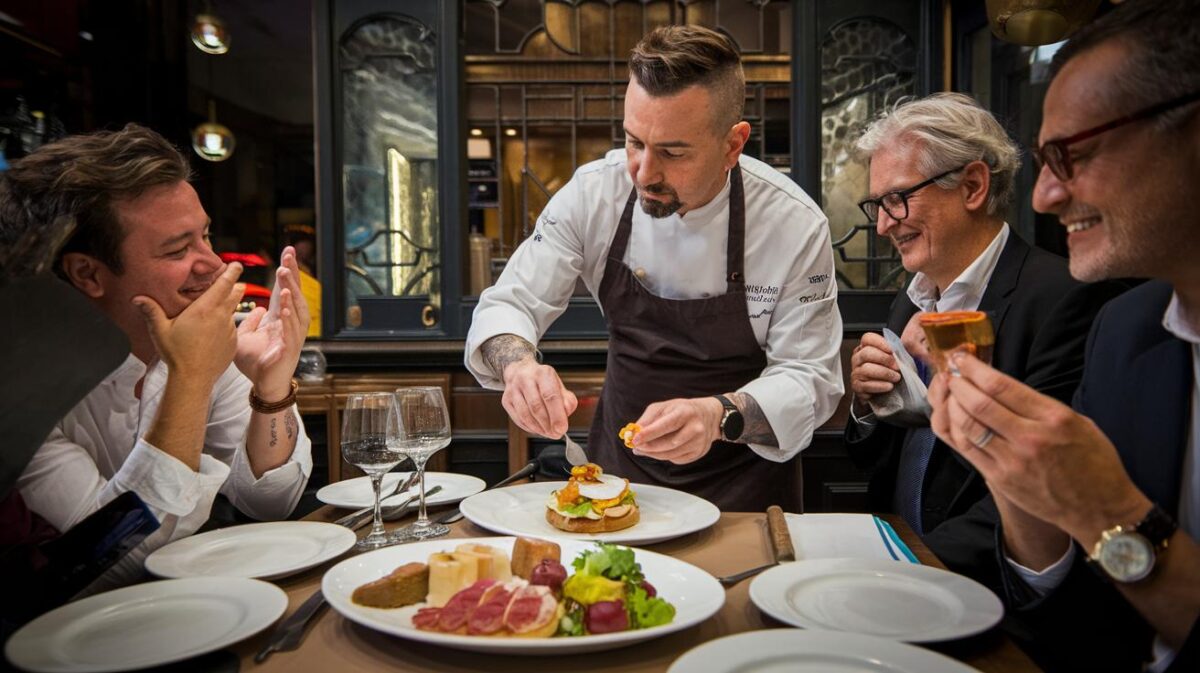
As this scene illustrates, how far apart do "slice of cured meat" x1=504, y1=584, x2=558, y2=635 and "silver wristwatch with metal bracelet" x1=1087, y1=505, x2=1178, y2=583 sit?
66cm

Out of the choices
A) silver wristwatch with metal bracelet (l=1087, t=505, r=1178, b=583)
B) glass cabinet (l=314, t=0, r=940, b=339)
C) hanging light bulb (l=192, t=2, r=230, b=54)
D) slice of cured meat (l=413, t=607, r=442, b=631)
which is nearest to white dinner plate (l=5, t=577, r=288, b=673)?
slice of cured meat (l=413, t=607, r=442, b=631)

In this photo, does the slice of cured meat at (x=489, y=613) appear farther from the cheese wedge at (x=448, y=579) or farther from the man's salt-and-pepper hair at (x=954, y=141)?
the man's salt-and-pepper hair at (x=954, y=141)

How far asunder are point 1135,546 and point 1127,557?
0.02m

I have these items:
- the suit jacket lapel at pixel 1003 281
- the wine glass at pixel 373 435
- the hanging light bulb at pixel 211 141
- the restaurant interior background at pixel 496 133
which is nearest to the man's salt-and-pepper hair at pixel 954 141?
the suit jacket lapel at pixel 1003 281

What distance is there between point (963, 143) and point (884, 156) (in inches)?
7.5

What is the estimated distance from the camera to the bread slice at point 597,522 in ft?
5.08

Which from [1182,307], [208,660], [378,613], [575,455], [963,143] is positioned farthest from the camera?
[963,143]

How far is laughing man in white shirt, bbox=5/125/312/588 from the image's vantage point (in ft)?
4.58

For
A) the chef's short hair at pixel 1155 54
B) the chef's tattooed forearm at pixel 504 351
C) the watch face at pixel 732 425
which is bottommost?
the watch face at pixel 732 425

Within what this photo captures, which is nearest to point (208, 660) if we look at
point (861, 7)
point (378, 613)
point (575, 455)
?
point (378, 613)

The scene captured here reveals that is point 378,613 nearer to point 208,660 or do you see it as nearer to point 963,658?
point 208,660

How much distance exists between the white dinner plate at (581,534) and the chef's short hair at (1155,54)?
2.88 ft

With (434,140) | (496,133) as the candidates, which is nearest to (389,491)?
(434,140)

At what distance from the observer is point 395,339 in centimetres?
435
